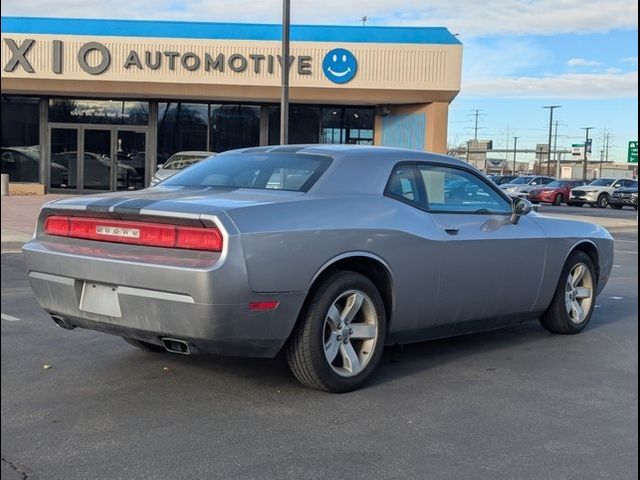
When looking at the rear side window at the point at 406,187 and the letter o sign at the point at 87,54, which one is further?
the letter o sign at the point at 87,54

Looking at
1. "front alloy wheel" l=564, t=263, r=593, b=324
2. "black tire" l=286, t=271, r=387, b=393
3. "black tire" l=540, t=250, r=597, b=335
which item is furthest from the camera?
"front alloy wheel" l=564, t=263, r=593, b=324

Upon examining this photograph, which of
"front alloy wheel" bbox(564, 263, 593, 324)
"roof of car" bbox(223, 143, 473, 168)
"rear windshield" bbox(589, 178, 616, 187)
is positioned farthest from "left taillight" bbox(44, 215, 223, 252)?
"rear windshield" bbox(589, 178, 616, 187)

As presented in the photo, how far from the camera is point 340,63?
21828mm

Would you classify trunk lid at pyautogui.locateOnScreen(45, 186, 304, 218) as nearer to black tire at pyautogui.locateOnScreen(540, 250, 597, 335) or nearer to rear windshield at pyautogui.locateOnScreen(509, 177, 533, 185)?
black tire at pyautogui.locateOnScreen(540, 250, 597, 335)

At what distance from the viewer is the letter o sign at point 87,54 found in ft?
72.2

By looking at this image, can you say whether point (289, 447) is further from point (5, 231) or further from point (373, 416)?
point (5, 231)

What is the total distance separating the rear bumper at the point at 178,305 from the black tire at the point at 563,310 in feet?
9.41

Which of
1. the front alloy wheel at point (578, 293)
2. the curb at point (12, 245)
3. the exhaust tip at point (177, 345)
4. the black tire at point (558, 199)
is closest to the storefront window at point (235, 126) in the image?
the curb at point (12, 245)

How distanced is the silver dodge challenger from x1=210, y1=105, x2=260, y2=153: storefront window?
64.7ft

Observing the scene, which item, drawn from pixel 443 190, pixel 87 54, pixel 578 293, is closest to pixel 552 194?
pixel 87 54

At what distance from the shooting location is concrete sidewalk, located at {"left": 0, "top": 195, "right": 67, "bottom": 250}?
12.6 meters

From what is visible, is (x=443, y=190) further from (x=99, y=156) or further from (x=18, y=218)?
(x=99, y=156)

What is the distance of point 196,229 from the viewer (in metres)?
4.16

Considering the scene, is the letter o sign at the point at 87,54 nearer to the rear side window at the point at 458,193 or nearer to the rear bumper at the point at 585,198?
the rear side window at the point at 458,193
